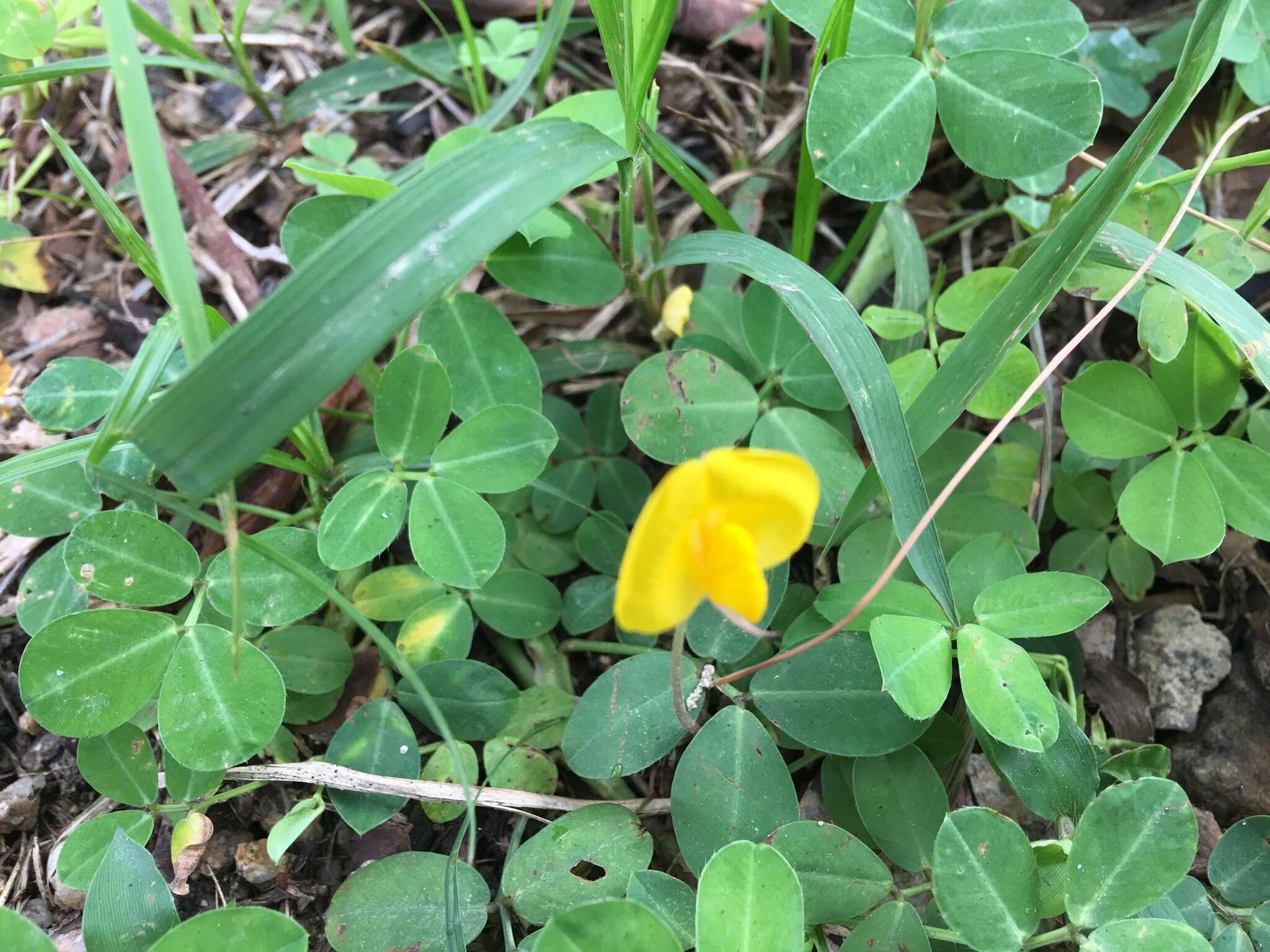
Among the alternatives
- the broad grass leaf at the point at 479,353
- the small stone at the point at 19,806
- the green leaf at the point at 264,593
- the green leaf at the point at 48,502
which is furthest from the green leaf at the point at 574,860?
the green leaf at the point at 48,502

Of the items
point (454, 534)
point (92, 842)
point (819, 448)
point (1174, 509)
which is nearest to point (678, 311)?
point (819, 448)

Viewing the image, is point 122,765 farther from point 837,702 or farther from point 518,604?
point 837,702

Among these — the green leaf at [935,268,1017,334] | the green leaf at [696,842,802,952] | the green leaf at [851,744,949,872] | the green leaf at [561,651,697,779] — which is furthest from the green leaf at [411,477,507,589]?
the green leaf at [935,268,1017,334]

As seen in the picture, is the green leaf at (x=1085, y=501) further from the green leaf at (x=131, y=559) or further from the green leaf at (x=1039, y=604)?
the green leaf at (x=131, y=559)

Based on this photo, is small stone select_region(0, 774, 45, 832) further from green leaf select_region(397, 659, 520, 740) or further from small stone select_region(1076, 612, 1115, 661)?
small stone select_region(1076, 612, 1115, 661)

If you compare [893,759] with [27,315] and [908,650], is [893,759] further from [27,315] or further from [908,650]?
[27,315]

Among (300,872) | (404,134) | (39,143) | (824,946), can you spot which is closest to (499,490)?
(300,872)
